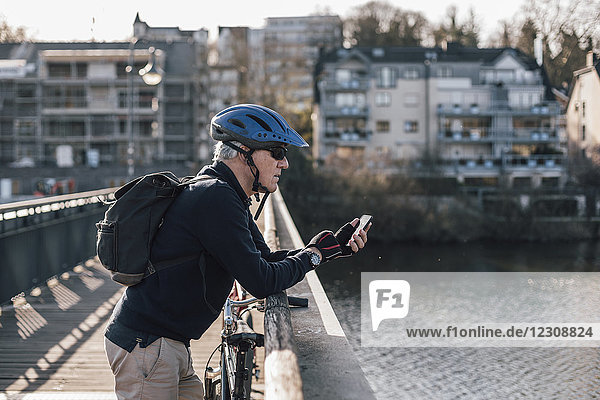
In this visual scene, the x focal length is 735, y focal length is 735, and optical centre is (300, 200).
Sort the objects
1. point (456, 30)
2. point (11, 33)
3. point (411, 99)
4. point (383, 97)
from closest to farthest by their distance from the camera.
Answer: point (411, 99), point (383, 97), point (11, 33), point (456, 30)

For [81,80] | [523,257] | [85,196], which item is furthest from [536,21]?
[85,196]

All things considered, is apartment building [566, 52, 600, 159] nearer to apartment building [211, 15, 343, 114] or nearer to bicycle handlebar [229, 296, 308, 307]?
apartment building [211, 15, 343, 114]

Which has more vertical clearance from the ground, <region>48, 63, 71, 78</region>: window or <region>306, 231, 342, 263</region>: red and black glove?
<region>48, 63, 71, 78</region>: window

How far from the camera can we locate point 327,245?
282 cm

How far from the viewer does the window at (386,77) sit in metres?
60.4

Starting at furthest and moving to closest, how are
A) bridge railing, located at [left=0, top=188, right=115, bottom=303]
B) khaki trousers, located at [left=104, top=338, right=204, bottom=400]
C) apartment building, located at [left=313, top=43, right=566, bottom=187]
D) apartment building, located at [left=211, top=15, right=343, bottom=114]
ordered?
1. apartment building, located at [left=313, top=43, right=566, bottom=187]
2. apartment building, located at [left=211, top=15, right=343, bottom=114]
3. bridge railing, located at [left=0, top=188, right=115, bottom=303]
4. khaki trousers, located at [left=104, top=338, right=204, bottom=400]

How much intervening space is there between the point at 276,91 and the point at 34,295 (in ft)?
166

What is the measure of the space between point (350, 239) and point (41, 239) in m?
7.97

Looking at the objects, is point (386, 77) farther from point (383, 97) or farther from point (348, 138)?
point (348, 138)

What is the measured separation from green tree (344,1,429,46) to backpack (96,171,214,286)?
73.3 m

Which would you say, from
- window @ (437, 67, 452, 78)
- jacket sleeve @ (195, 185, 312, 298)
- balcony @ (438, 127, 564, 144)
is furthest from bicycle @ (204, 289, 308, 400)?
window @ (437, 67, 452, 78)

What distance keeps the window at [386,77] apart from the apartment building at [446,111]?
0.08 meters

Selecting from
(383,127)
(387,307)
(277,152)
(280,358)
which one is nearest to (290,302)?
(277,152)

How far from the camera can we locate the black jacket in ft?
7.95
